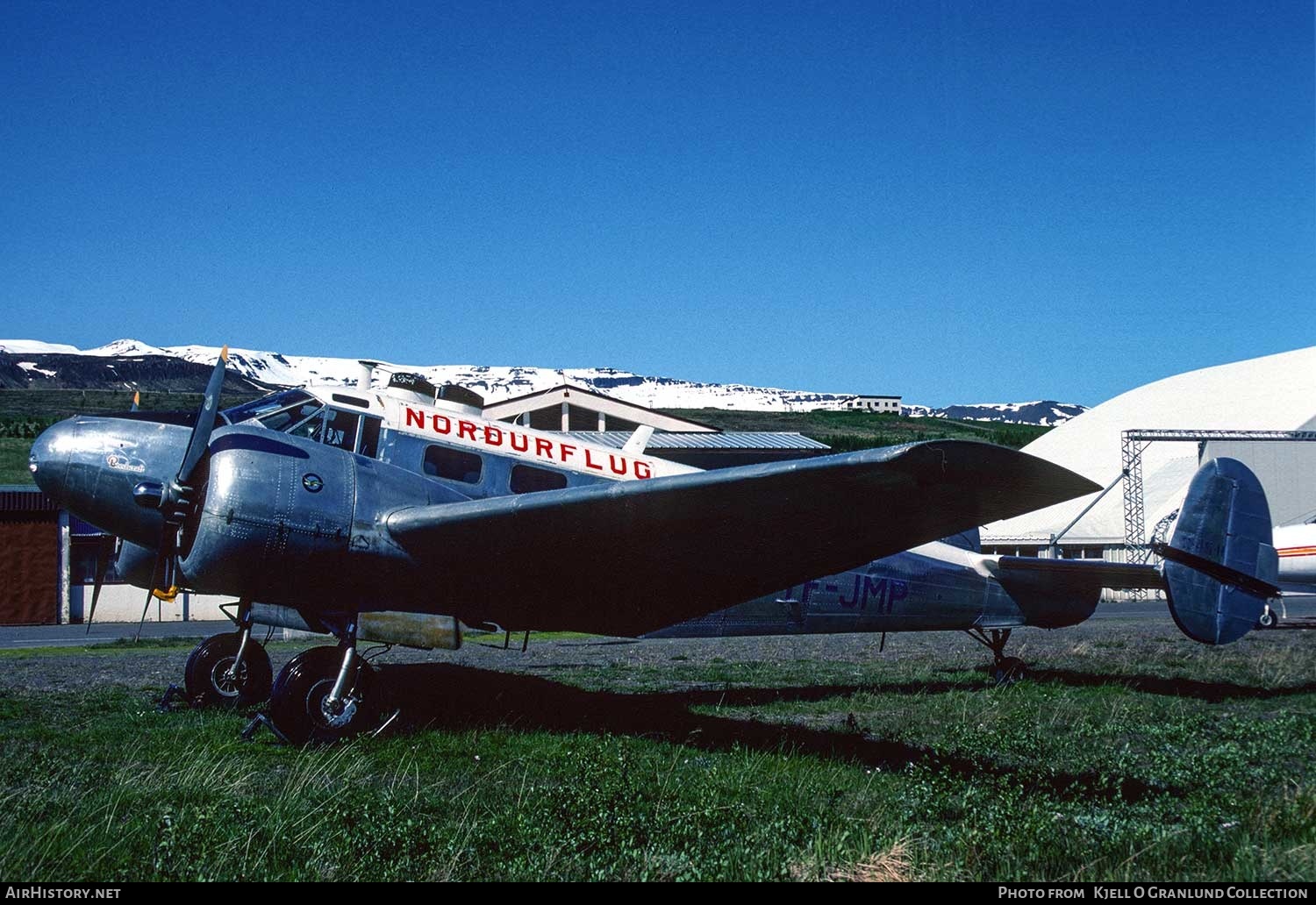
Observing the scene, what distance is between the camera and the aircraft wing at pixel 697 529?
5770mm

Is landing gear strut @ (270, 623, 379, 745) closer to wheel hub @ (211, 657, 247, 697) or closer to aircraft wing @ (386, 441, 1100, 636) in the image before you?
aircraft wing @ (386, 441, 1100, 636)

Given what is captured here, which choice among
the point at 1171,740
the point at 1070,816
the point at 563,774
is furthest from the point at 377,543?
the point at 1171,740

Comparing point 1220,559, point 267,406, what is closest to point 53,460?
point 267,406

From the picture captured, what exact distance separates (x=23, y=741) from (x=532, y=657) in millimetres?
→ 9663

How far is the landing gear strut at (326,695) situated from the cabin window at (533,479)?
215 centimetres

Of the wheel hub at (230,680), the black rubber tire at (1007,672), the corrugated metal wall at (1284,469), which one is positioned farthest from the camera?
the corrugated metal wall at (1284,469)

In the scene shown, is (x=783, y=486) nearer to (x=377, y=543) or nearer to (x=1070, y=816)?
(x=1070, y=816)

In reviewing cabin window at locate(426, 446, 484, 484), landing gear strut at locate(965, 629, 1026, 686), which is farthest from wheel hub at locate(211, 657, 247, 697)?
landing gear strut at locate(965, 629, 1026, 686)

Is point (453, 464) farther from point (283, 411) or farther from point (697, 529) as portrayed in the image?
point (697, 529)

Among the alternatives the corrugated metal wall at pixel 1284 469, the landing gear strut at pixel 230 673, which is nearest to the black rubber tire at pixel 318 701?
the landing gear strut at pixel 230 673

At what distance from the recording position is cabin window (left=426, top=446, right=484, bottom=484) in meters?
8.98

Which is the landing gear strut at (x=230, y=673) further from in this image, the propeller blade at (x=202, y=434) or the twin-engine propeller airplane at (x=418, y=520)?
the propeller blade at (x=202, y=434)

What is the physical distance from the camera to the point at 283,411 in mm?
8844

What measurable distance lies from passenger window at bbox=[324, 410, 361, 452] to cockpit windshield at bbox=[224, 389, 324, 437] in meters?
0.13
